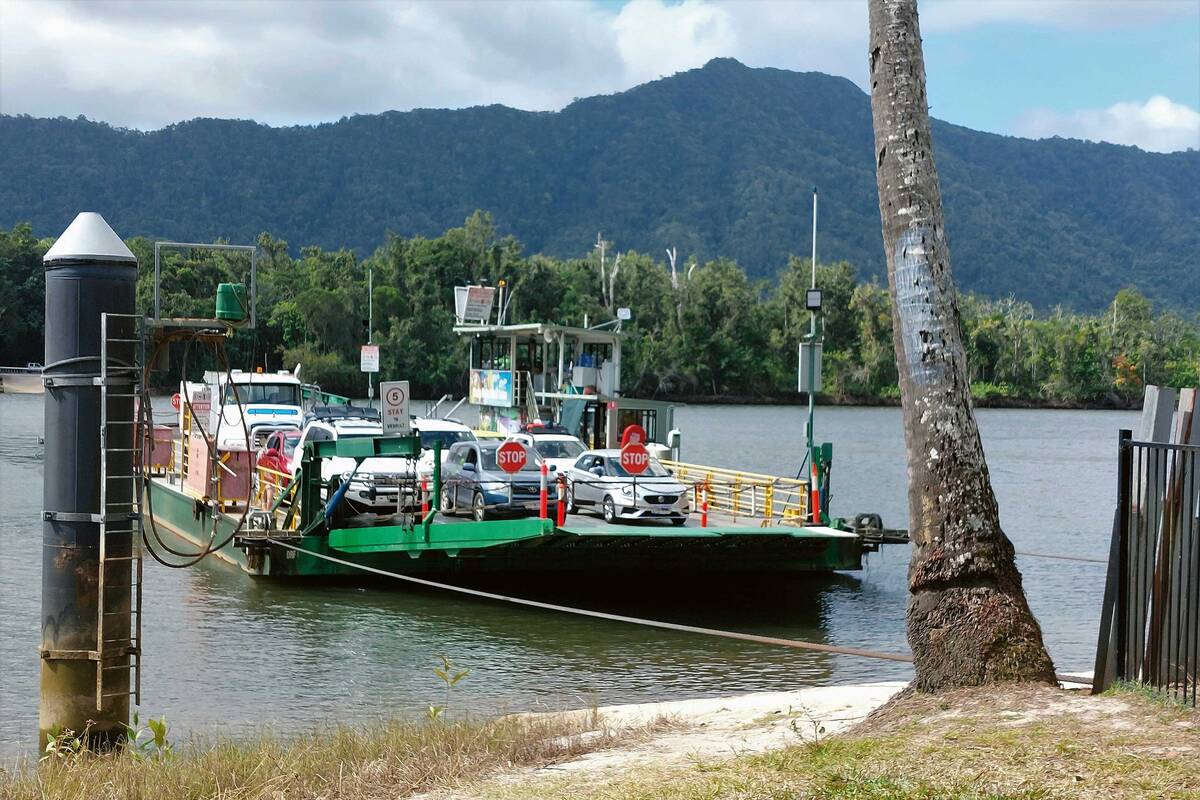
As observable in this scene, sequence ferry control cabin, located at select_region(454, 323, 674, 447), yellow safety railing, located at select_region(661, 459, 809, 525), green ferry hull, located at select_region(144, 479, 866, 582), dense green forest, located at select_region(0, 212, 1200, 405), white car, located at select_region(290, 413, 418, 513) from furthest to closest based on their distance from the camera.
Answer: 1. dense green forest, located at select_region(0, 212, 1200, 405)
2. ferry control cabin, located at select_region(454, 323, 674, 447)
3. yellow safety railing, located at select_region(661, 459, 809, 525)
4. white car, located at select_region(290, 413, 418, 513)
5. green ferry hull, located at select_region(144, 479, 866, 582)

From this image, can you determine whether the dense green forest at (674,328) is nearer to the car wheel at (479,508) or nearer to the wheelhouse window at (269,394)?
the wheelhouse window at (269,394)

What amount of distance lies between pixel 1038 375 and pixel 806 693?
12112 centimetres

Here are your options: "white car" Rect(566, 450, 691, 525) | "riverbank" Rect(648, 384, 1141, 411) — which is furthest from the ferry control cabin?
"riverbank" Rect(648, 384, 1141, 411)

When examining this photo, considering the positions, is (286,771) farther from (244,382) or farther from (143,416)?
(244,382)

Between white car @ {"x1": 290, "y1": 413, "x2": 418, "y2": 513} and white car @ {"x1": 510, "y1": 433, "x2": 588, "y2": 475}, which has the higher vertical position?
white car @ {"x1": 510, "y1": 433, "x2": 588, "y2": 475}

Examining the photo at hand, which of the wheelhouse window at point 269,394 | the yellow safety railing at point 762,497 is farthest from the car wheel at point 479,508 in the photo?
the wheelhouse window at point 269,394

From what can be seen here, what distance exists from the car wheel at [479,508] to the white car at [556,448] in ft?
11.5

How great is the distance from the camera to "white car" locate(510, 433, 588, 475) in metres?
25.9

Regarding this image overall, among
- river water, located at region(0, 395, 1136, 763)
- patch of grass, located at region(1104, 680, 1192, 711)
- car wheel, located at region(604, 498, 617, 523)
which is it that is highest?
patch of grass, located at region(1104, 680, 1192, 711)

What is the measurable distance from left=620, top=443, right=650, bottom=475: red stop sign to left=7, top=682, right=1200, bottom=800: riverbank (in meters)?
11.5

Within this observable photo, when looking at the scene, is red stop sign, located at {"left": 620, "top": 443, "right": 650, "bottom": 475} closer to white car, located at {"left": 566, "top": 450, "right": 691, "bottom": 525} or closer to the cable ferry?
the cable ferry

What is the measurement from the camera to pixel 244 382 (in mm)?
29969

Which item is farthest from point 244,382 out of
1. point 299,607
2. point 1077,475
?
point 1077,475

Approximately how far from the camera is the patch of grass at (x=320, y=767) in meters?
8.28
